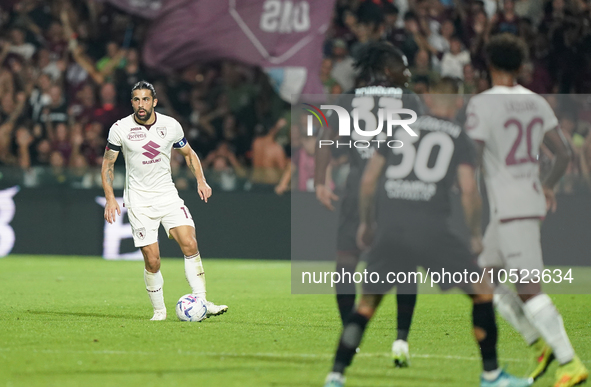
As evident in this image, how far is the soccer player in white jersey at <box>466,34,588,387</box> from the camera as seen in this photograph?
5355mm

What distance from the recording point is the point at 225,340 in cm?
754

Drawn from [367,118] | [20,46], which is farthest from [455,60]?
[367,118]

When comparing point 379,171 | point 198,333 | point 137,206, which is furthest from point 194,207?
point 379,171

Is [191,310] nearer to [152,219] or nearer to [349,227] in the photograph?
[152,219]

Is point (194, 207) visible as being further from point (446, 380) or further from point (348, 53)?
point (446, 380)

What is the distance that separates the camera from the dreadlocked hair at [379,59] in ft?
20.4

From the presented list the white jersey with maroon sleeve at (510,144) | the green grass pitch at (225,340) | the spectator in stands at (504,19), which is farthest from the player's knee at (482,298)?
the spectator in stands at (504,19)

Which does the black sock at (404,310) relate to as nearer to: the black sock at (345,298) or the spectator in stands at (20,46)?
the black sock at (345,298)

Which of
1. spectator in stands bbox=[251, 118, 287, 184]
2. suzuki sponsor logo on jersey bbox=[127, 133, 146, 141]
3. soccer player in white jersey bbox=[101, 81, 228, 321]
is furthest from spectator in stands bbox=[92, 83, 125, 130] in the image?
suzuki sponsor logo on jersey bbox=[127, 133, 146, 141]

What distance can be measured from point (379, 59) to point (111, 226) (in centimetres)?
1091

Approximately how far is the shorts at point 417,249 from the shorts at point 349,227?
156 centimetres

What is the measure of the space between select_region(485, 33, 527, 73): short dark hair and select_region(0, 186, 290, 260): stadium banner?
34.0ft

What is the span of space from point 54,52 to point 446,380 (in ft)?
45.6

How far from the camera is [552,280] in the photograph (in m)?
13.7
